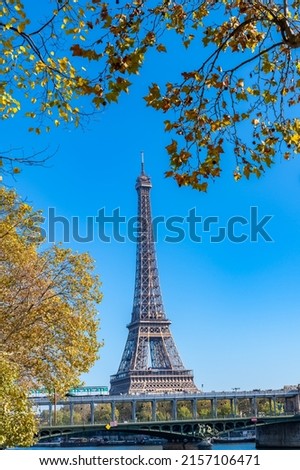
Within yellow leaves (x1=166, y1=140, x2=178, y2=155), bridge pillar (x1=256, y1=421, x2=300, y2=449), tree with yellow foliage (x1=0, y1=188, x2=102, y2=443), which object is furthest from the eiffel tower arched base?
yellow leaves (x1=166, y1=140, x2=178, y2=155)

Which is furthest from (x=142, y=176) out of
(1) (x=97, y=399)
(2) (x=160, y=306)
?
(1) (x=97, y=399)

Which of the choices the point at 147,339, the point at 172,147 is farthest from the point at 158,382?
the point at 172,147

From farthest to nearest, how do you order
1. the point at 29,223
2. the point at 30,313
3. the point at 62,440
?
the point at 62,440
the point at 30,313
the point at 29,223

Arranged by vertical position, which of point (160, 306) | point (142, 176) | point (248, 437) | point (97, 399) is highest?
point (142, 176)

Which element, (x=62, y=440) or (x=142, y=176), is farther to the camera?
(x=142, y=176)

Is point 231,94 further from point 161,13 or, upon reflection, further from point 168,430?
point 168,430
